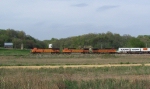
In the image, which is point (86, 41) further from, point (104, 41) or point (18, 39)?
point (18, 39)

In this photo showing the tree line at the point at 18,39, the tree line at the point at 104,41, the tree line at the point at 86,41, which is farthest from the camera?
the tree line at the point at 104,41

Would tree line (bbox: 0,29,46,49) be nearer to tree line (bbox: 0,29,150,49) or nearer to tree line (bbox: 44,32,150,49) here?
tree line (bbox: 0,29,150,49)

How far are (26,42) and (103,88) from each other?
155880 mm

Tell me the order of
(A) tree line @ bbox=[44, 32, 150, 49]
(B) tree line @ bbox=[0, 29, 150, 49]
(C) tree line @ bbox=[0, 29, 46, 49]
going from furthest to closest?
(A) tree line @ bbox=[44, 32, 150, 49] < (B) tree line @ bbox=[0, 29, 150, 49] < (C) tree line @ bbox=[0, 29, 46, 49]

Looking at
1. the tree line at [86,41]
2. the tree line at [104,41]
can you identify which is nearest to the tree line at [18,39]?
the tree line at [86,41]

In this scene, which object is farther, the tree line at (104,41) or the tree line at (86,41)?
the tree line at (104,41)

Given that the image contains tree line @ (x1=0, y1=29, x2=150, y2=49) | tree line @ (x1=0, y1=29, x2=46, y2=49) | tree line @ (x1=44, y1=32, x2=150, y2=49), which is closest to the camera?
tree line @ (x1=0, y1=29, x2=46, y2=49)

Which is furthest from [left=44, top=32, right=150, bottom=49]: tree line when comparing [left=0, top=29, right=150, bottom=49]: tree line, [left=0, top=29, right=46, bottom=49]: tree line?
[left=0, top=29, right=46, bottom=49]: tree line

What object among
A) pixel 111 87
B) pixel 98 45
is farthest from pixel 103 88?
pixel 98 45

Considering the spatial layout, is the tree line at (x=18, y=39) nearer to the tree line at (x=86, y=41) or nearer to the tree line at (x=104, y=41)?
the tree line at (x=86, y=41)

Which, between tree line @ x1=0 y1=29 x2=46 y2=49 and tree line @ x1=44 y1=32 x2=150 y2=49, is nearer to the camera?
tree line @ x1=0 y1=29 x2=46 y2=49

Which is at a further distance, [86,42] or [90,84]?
[86,42]

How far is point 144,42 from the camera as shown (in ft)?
557

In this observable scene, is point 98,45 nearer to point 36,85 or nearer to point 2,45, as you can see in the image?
point 2,45
